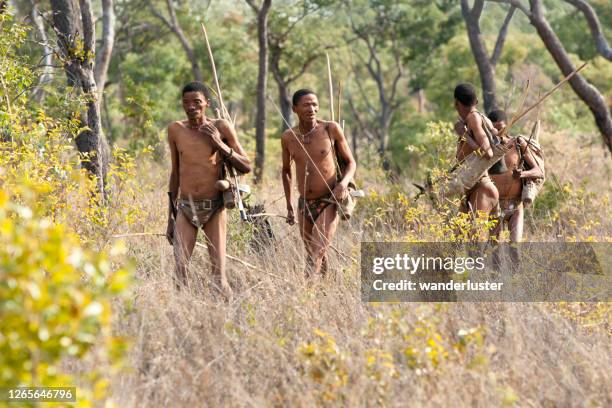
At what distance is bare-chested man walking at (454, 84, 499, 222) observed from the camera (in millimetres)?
6781

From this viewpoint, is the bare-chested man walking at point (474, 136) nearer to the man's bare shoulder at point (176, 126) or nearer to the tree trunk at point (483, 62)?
the man's bare shoulder at point (176, 126)

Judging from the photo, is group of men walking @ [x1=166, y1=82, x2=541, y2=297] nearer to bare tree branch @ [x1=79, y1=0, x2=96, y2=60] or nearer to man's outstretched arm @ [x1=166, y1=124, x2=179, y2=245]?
man's outstretched arm @ [x1=166, y1=124, x2=179, y2=245]

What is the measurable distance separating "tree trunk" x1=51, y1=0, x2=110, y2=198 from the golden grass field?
110 inches

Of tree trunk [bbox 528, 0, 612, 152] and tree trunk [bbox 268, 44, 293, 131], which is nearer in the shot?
tree trunk [bbox 528, 0, 612, 152]

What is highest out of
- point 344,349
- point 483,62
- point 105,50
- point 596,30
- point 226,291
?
point 483,62

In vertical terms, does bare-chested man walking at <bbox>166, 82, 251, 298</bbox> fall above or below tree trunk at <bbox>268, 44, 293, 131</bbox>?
below

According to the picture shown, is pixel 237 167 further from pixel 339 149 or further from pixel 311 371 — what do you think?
pixel 311 371

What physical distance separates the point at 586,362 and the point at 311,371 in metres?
1.46

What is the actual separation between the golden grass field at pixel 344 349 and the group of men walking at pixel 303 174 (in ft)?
1.07

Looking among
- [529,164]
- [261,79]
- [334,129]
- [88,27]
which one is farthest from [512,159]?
[261,79]

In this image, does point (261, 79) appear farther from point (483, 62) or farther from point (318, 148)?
point (318, 148)

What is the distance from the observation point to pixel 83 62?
8.40m

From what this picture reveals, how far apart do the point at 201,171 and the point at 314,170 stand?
91 centimetres

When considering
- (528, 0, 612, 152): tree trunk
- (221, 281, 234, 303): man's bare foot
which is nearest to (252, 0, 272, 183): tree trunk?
(528, 0, 612, 152): tree trunk
